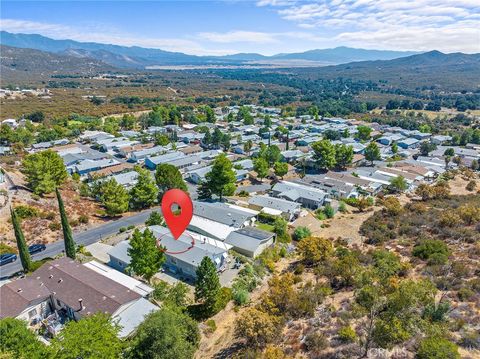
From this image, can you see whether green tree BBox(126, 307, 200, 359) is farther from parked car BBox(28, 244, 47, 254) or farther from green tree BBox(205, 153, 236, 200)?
green tree BBox(205, 153, 236, 200)

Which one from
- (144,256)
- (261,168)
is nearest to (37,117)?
(261,168)

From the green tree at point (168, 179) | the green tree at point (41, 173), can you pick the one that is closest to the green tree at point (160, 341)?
the green tree at point (168, 179)

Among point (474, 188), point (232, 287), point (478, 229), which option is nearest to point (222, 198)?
point (232, 287)

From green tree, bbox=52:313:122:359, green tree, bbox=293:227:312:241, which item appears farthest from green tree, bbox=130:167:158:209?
green tree, bbox=52:313:122:359

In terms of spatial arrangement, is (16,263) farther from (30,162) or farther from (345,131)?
(345,131)

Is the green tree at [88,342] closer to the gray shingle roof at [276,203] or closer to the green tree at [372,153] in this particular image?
the gray shingle roof at [276,203]
